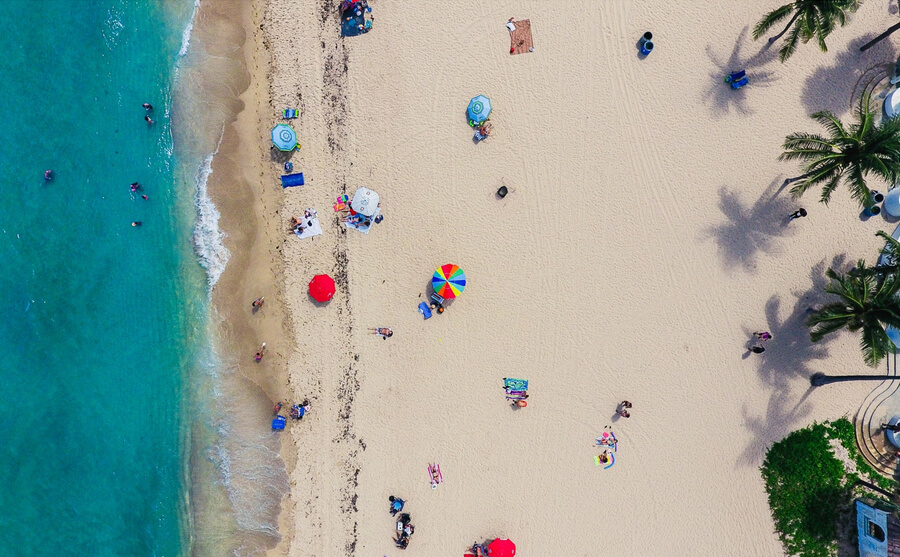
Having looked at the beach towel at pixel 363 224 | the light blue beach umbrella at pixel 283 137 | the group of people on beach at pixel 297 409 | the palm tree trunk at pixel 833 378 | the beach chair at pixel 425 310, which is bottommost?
the palm tree trunk at pixel 833 378

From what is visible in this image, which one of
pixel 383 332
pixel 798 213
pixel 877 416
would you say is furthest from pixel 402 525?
pixel 798 213

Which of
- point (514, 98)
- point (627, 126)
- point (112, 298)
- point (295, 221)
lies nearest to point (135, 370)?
point (112, 298)

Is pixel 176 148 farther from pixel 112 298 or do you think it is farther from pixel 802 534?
pixel 802 534

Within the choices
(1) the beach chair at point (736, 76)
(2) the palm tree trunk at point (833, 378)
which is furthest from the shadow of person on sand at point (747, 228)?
(2) the palm tree trunk at point (833, 378)

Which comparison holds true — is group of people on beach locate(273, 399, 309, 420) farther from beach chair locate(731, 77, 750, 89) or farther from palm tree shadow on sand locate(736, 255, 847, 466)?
beach chair locate(731, 77, 750, 89)

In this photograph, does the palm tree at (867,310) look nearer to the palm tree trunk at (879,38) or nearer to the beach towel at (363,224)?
the palm tree trunk at (879,38)

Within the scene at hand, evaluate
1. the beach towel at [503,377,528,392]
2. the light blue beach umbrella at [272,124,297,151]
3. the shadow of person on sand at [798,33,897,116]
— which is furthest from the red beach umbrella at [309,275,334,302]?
the shadow of person on sand at [798,33,897,116]
